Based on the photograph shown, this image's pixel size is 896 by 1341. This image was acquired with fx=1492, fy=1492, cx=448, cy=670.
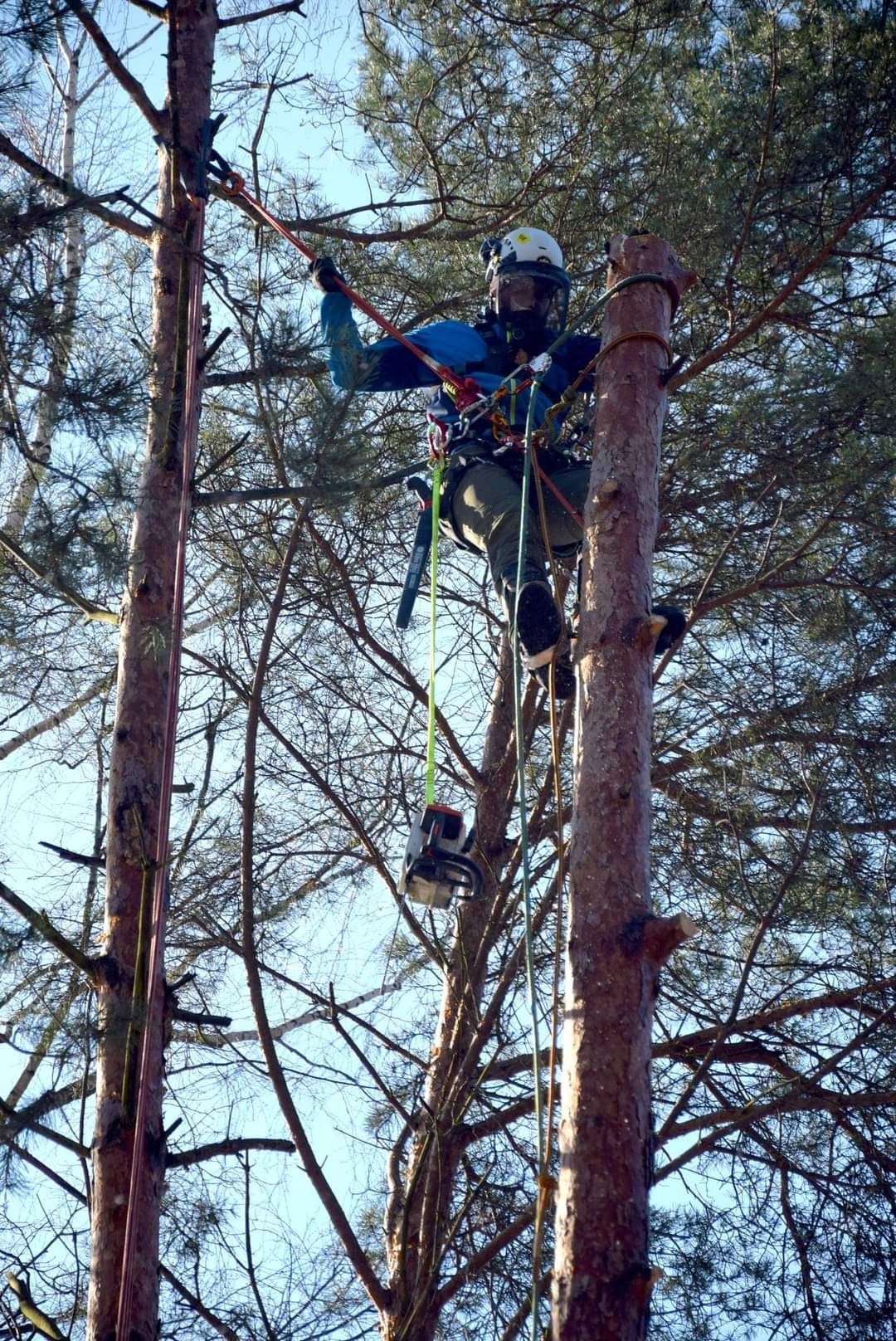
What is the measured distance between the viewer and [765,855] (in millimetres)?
4727

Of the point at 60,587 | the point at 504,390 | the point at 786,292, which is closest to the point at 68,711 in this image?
the point at 60,587

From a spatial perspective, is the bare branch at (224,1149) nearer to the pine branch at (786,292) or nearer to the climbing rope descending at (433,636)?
the climbing rope descending at (433,636)

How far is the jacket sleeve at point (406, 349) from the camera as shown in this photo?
441 cm

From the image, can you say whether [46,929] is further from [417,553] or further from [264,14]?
[264,14]

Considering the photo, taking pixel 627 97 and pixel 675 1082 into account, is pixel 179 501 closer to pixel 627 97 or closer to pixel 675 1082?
pixel 675 1082

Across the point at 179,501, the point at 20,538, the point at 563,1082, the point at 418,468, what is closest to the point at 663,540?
the point at 418,468

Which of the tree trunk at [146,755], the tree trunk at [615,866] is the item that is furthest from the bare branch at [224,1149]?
the tree trunk at [615,866]

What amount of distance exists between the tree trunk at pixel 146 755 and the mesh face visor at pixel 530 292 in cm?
102

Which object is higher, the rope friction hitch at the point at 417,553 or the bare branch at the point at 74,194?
the bare branch at the point at 74,194

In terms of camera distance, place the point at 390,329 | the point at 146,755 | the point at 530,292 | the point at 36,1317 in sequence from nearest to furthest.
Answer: the point at 36,1317 < the point at 146,755 < the point at 390,329 < the point at 530,292

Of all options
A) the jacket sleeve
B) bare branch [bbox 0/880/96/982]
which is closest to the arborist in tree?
the jacket sleeve

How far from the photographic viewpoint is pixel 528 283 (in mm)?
4785

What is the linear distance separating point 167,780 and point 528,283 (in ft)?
6.74

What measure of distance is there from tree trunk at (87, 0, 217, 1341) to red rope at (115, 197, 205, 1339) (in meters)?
0.02
